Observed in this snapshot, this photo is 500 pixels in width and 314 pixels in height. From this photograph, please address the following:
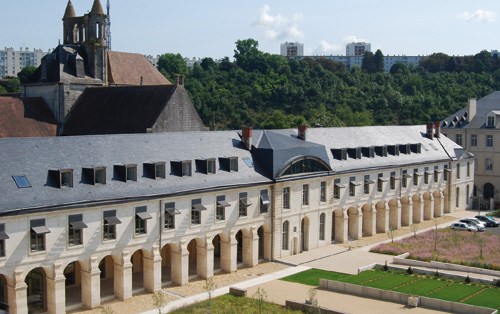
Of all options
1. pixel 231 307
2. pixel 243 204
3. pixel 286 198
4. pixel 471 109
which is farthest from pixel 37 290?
pixel 471 109

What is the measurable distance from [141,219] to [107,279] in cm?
651

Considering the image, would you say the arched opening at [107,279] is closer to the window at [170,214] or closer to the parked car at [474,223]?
the window at [170,214]

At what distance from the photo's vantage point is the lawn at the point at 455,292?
3940 centimetres

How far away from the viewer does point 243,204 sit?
46.7m

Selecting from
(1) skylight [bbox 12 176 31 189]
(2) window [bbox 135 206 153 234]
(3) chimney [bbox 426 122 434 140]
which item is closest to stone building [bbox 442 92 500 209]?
(3) chimney [bbox 426 122 434 140]

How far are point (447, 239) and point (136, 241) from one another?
29044 millimetres

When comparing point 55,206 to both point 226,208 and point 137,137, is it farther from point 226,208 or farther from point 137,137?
point 226,208

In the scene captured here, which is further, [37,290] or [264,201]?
[264,201]

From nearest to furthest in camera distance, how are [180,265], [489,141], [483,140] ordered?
[180,265] → [489,141] → [483,140]

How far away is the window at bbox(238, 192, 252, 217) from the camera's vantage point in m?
46.7

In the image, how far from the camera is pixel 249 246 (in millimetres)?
47781

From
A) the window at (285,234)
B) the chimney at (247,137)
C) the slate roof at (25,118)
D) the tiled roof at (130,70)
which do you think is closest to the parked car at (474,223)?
the window at (285,234)

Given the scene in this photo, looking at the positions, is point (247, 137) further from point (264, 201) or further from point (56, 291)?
point (56, 291)

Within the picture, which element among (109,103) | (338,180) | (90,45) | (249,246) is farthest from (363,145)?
(90,45)
